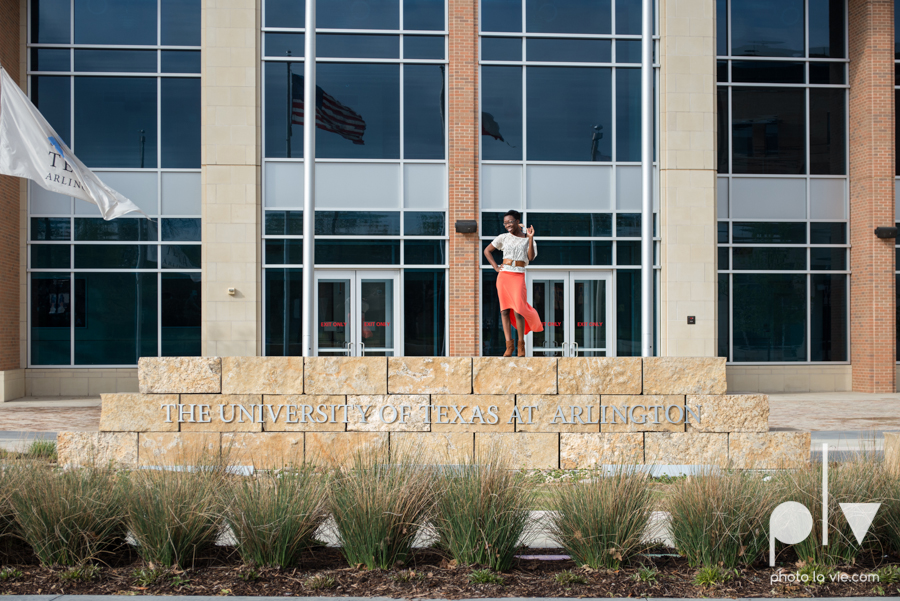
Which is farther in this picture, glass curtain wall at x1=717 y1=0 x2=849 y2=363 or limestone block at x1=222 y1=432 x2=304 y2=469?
glass curtain wall at x1=717 y1=0 x2=849 y2=363

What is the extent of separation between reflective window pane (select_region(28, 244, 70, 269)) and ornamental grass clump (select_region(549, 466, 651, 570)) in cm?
1647

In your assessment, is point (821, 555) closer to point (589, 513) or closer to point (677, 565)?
point (677, 565)

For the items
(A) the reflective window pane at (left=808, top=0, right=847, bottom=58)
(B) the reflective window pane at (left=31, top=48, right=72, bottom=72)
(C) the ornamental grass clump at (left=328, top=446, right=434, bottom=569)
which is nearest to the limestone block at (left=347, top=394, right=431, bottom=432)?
(C) the ornamental grass clump at (left=328, top=446, right=434, bottom=569)

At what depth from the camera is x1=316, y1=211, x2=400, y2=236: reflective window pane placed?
1764 centimetres

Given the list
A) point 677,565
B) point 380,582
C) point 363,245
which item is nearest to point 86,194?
point 363,245

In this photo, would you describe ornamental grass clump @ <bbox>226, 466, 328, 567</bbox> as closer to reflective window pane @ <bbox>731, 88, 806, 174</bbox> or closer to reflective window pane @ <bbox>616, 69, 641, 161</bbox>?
reflective window pane @ <bbox>616, 69, 641, 161</bbox>

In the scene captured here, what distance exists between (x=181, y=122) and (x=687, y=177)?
12.8 m

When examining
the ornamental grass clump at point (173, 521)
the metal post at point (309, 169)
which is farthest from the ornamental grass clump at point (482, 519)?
the metal post at point (309, 169)

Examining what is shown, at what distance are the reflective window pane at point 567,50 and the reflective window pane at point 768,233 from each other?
18.5ft

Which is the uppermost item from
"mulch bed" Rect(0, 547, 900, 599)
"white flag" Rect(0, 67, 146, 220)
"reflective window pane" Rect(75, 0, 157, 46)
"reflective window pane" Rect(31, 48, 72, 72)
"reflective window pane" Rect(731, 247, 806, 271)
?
"reflective window pane" Rect(75, 0, 157, 46)

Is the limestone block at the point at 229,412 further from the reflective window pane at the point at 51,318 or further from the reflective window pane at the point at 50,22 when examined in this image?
the reflective window pane at the point at 50,22

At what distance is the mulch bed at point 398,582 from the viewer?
478 cm

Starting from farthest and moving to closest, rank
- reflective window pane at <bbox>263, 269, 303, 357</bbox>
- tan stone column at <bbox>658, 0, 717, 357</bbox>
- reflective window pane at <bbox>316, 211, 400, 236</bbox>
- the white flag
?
tan stone column at <bbox>658, 0, 717, 357</bbox>
reflective window pane at <bbox>316, 211, 400, 236</bbox>
reflective window pane at <bbox>263, 269, 303, 357</bbox>
the white flag

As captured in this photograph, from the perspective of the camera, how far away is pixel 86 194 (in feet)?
37.8
